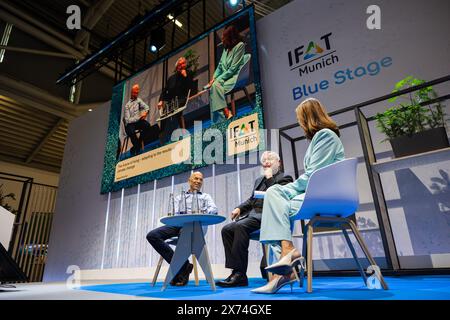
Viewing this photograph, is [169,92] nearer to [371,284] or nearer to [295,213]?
[295,213]

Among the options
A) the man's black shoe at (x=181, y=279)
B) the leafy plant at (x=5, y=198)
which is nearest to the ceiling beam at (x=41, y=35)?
the leafy plant at (x=5, y=198)

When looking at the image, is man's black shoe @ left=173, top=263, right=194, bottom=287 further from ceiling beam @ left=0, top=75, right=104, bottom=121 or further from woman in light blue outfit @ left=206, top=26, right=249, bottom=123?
ceiling beam @ left=0, top=75, right=104, bottom=121

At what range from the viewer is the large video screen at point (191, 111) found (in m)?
3.65

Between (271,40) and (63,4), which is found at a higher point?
(63,4)

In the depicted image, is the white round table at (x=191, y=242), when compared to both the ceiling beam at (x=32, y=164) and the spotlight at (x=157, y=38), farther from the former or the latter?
the ceiling beam at (x=32, y=164)

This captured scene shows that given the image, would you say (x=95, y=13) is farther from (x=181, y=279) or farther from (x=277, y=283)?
(x=277, y=283)

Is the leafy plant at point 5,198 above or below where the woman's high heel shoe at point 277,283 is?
above

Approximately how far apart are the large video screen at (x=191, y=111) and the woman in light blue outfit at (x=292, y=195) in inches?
65.6

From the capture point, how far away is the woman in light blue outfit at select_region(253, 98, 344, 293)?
1402 mm
